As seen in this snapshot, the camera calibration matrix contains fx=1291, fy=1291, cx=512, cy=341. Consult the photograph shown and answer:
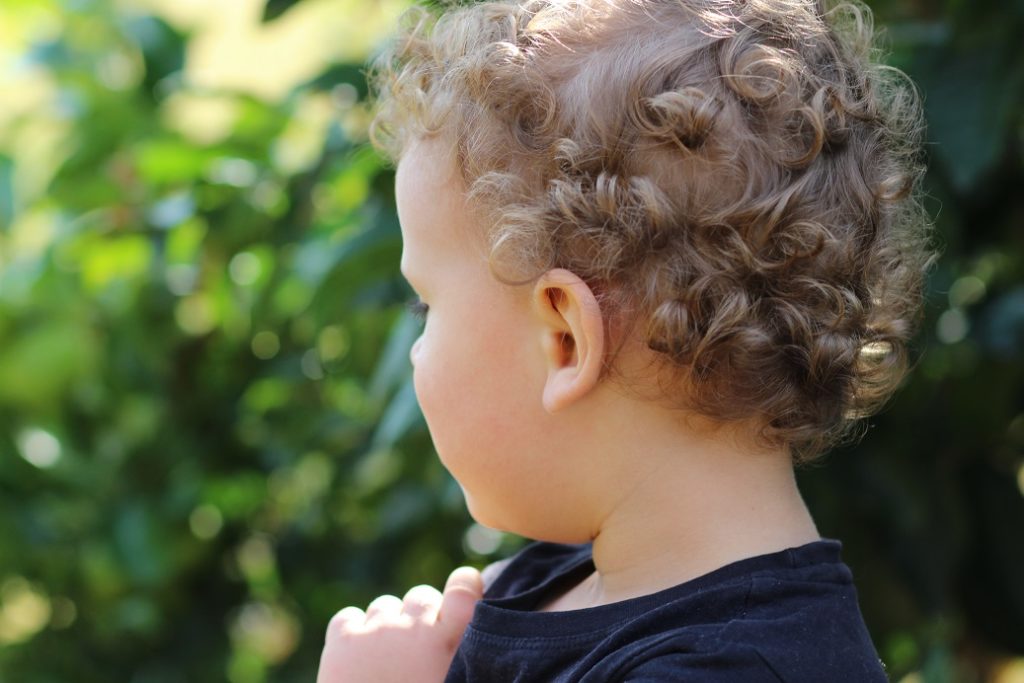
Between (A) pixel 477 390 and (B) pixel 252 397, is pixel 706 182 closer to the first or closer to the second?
(A) pixel 477 390

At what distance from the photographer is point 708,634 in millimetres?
727

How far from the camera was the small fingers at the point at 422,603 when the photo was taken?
93 centimetres

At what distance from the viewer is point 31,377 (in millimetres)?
1658

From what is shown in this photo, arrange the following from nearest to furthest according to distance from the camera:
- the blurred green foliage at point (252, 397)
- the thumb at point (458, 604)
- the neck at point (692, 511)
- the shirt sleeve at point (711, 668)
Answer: the shirt sleeve at point (711, 668) < the neck at point (692, 511) < the thumb at point (458, 604) < the blurred green foliage at point (252, 397)

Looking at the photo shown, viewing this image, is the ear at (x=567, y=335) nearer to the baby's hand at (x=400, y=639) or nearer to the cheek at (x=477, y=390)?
the cheek at (x=477, y=390)

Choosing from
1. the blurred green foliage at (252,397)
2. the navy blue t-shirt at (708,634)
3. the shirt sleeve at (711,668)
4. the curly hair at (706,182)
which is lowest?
the blurred green foliage at (252,397)

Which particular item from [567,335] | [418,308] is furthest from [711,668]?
[418,308]

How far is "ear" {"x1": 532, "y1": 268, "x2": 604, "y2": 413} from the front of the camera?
808mm

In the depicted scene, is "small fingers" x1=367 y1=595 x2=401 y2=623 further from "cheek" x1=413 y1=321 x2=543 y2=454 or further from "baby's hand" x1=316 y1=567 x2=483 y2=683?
"cheek" x1=413 y1=321 x2=543 y2=454

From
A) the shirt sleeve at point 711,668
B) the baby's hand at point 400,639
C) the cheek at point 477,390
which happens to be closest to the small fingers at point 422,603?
the baby's hand at point 400,639

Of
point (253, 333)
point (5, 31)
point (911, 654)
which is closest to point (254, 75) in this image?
point (5, 31)

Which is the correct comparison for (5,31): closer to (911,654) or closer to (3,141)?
(3,141)

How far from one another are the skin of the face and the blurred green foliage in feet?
1.37

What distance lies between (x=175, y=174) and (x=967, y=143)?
0.94m
